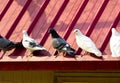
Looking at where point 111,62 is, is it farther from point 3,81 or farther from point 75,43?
point 3,81

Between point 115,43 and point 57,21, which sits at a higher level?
point 115,43

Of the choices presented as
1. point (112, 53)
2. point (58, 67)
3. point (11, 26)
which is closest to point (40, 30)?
point (11, 26)

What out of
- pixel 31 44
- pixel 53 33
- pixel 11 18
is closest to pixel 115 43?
pixel 53 33

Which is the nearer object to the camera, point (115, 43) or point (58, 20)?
point (115, 43)

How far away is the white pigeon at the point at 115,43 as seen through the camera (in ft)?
22.0

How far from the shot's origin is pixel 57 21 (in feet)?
26.3

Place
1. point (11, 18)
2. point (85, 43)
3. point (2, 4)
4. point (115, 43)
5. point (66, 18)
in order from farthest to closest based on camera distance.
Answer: point (2, 4) < point (11, 18) < point (66, 18) < point (85, 43) < point (115, 43)

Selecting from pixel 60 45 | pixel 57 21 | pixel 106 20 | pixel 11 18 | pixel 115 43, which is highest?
pixel 106 20

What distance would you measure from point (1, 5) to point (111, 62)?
122 inches

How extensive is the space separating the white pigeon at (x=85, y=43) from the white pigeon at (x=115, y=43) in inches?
8.3

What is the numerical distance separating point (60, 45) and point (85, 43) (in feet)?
1.28

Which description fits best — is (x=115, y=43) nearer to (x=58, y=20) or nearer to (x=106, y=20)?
(x=106, y=20)

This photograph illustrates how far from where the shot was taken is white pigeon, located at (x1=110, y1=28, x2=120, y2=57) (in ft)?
22.0

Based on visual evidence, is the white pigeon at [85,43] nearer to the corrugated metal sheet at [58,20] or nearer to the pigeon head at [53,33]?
the corrugated metal sheet at [58,20]
